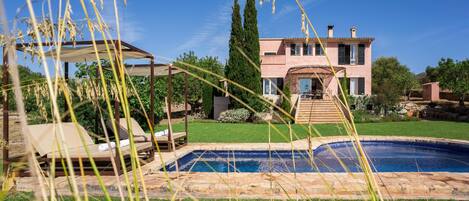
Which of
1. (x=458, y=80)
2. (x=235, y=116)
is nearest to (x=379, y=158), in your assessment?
(x=235, y=116)

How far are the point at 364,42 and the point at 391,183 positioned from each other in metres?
21.7

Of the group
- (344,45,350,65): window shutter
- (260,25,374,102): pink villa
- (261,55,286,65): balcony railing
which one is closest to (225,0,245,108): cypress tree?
(260,25,374,102): pink villa

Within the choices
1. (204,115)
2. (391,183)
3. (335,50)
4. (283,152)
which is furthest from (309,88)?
(391,183)

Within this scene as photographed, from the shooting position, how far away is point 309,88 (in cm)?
2722

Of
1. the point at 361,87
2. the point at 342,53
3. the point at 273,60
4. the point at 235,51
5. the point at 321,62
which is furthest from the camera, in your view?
the point at 321,62

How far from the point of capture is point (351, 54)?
2538 cm

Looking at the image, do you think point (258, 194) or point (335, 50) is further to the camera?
point (335, 50)

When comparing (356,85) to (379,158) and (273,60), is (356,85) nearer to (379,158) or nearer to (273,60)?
(273,60)

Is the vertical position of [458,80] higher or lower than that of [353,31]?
lower

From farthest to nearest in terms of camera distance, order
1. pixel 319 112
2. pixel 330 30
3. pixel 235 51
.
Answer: pixel 330 30 < pixel 235 51 < pixel 319 112

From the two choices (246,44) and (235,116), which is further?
(246,44)

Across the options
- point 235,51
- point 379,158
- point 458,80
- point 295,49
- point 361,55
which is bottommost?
point 379,158

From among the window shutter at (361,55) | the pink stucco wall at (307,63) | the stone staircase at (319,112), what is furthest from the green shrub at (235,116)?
the window shutter at (361,55)

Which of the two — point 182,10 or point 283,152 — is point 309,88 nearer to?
point 283,152
